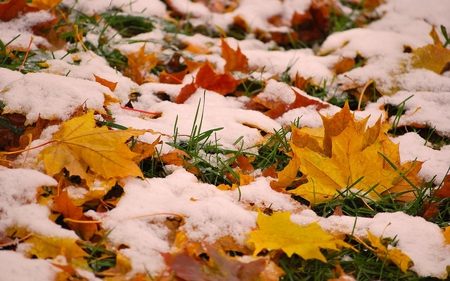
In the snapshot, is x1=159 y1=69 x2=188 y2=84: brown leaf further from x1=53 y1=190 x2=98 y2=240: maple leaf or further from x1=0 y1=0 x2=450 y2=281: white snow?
x1=53 y1=190 x2=98 y2=240: maple leaf

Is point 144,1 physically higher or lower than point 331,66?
higher

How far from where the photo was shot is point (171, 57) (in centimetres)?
229

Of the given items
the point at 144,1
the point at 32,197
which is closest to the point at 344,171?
the point at 32,197

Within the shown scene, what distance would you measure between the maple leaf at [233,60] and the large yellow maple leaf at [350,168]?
0.84 meters

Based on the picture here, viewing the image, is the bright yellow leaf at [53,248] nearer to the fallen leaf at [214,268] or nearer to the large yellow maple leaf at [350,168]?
the fallen leaf at [214,268]

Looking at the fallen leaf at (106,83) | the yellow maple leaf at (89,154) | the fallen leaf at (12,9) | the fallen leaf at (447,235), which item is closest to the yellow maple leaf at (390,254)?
the fallen leaf at (447,235)

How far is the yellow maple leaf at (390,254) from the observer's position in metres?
1.13

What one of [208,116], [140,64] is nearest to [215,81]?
[208,116]

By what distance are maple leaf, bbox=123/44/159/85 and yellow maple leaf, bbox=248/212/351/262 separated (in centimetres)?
118

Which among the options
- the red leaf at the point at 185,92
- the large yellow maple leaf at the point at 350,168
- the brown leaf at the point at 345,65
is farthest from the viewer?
the brown leaf at the point at 345,65

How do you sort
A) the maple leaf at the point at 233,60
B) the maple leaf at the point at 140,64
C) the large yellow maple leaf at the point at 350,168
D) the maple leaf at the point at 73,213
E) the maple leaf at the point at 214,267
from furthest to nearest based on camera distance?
the maple leaf at the point at 233,60, the maple leaf at the point at 140,64, the large yellow maple leaf at the point at 350,168, the maple leaf at the point at 73,213, the maple leaf at the point at 214,267

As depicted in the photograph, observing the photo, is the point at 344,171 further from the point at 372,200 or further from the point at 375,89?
the point at 375,89

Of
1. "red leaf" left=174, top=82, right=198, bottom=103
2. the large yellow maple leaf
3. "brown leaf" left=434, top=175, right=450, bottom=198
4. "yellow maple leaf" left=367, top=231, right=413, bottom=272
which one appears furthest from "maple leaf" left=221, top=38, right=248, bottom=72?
"yellow maple leaf" left=367, top=231, right=413, bottom=272

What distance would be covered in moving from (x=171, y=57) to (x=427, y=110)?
4.55 feet
